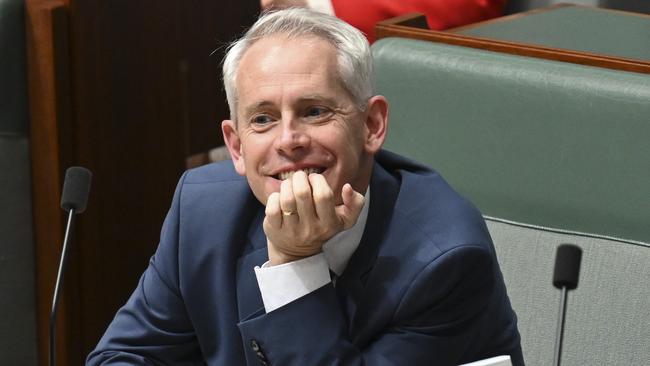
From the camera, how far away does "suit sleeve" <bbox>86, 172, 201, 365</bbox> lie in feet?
5.69

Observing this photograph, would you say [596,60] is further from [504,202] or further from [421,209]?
[421,209]

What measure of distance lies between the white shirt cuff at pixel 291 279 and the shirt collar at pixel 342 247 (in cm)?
5

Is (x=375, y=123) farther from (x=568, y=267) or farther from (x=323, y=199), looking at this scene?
(x=568, y=267)

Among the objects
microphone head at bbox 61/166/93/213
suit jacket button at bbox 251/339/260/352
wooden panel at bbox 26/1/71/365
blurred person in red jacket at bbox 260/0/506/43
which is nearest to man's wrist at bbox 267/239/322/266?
suit jacket button at bbox 251/339/260/352

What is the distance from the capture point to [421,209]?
5.41ft

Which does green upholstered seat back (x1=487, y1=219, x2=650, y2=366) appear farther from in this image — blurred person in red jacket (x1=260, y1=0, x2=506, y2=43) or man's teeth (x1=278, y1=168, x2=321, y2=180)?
blurred person in red jacket (x1=260, y1=0, x2=506, y2=43)

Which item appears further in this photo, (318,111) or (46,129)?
(46,129)

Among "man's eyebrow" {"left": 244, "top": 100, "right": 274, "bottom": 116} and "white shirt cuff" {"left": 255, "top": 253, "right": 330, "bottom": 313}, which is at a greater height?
"man's eyebrow" {"left": 244, "top": 100, "right": 274, "bottom": 116}

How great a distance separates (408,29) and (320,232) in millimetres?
782

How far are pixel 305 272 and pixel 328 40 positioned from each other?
301 mm

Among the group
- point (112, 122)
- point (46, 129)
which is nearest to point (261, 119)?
point (46, 129)

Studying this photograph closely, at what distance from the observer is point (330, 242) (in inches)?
64.8

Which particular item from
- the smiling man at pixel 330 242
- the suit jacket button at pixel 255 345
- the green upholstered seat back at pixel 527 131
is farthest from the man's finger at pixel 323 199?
the green upholstered seat back at pixel 527 131

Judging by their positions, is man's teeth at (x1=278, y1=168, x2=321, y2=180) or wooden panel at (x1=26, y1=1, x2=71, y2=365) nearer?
man's teeth at (x1=278, y1=168, x2=321, y2=180)
